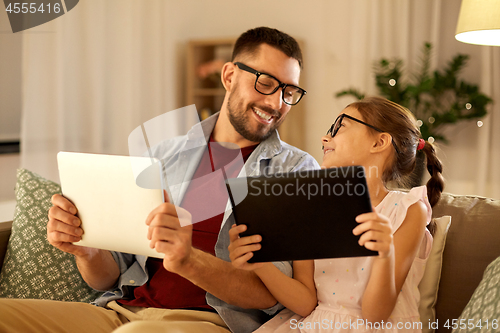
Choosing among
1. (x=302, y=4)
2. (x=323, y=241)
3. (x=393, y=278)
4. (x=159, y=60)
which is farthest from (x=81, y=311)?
(x=302, y=4)

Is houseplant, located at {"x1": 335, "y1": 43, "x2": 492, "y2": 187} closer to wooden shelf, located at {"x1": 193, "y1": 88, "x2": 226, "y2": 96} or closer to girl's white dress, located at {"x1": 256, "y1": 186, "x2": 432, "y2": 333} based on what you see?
wooden shelf, located at {"x1": 193, "y1": 88, "x2": 226, "y2": 96}

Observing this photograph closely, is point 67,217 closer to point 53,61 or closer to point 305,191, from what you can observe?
point 305,191

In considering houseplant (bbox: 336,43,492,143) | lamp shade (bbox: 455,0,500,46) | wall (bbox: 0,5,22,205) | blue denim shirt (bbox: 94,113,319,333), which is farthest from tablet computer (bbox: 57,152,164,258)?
houseplant (bbox: 336,43,492,143)

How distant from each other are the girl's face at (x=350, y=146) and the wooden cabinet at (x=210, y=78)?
2300 mm

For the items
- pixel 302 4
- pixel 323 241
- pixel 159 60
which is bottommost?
pixel 323 241

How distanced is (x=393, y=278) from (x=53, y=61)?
2136 millimetres

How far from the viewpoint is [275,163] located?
53.9 inches

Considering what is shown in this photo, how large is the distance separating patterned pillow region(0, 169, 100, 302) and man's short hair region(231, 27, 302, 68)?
0.90m

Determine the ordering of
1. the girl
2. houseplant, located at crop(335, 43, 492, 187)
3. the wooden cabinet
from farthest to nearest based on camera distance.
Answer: the wooden cabinet, houseplant, located at crop(335, 43, 492, 187), the girl

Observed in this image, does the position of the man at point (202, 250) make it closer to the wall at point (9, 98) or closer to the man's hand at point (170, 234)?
the man's hand at point (170, 234)

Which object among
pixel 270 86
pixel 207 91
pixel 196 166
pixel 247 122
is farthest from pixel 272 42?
pixel 207 91

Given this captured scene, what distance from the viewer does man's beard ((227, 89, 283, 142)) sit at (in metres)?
1.51

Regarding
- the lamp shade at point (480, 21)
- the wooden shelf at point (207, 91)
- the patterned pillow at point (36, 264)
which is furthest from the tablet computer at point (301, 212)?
the wooden shelf at point (207, 91)

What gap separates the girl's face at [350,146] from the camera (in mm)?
1154
